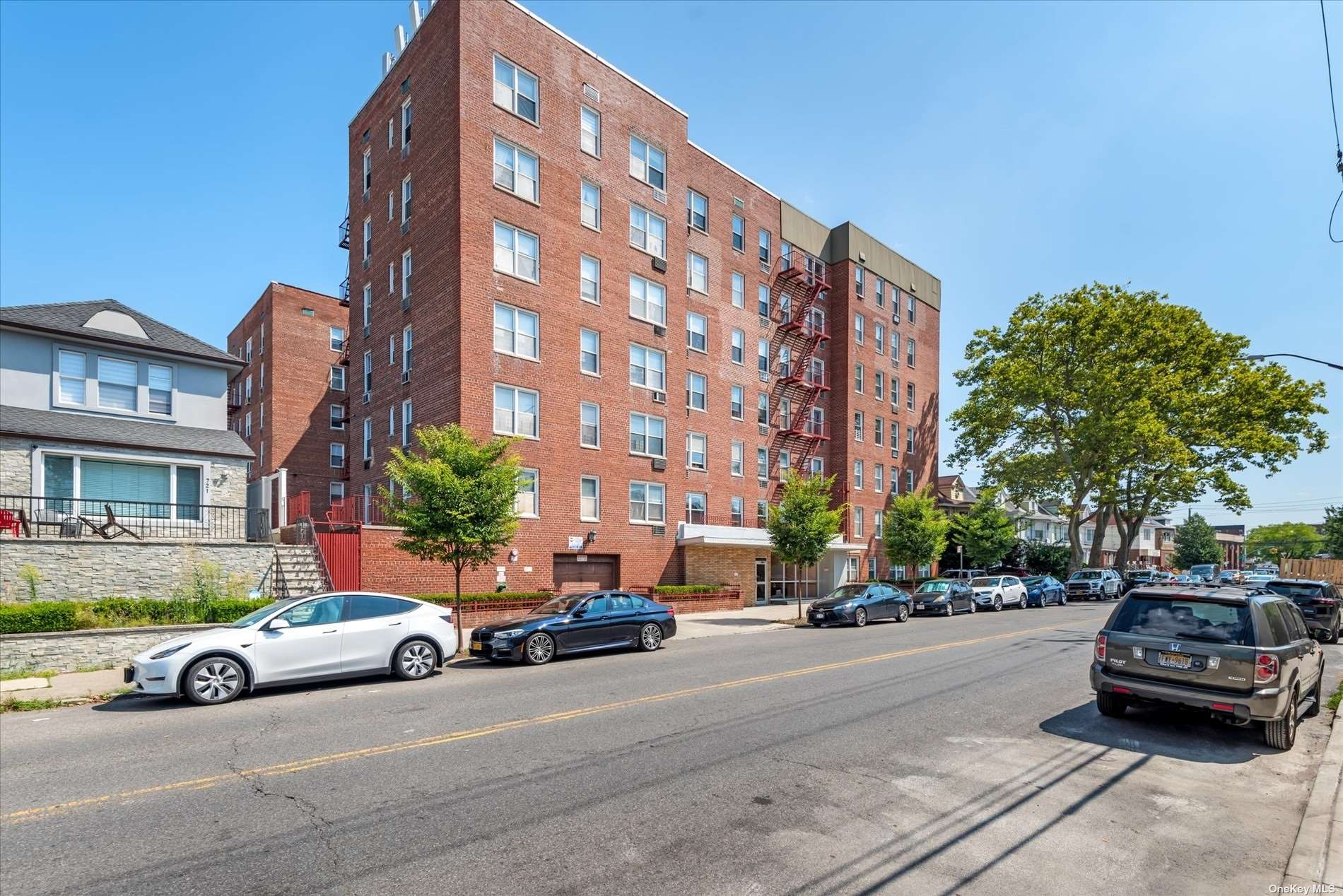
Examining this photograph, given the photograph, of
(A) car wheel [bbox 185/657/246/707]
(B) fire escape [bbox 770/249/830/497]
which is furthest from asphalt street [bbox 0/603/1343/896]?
(B) fire escape [bbox 770/249/830/497]

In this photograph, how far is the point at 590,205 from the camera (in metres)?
27.6

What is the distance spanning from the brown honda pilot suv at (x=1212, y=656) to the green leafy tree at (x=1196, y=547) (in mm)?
102756

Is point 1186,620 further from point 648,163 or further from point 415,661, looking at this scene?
point 648,163

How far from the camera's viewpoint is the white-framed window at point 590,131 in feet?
90.1

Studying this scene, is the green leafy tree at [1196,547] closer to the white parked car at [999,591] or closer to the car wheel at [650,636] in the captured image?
the white parked car at [999,591]

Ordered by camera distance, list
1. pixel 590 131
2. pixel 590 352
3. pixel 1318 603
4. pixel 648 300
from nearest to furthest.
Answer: pixel 1318 603 < pixel 590 352 < pixel 590 131 < pixel 648 300

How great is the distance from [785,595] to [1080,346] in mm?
22372

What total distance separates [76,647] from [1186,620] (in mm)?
17717

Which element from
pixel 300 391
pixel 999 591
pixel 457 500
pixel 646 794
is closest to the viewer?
pixel 646 794

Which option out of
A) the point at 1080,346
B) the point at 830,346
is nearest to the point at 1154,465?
the point at 1080,346

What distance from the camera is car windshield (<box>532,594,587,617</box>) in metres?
15.4

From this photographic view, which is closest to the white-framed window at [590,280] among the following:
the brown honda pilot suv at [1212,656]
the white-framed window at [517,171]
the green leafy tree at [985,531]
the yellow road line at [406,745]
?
the white-framed window at [517,171]

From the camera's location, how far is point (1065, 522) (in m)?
80.2

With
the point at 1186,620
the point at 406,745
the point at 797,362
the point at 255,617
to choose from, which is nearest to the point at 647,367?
the point at 797,362
